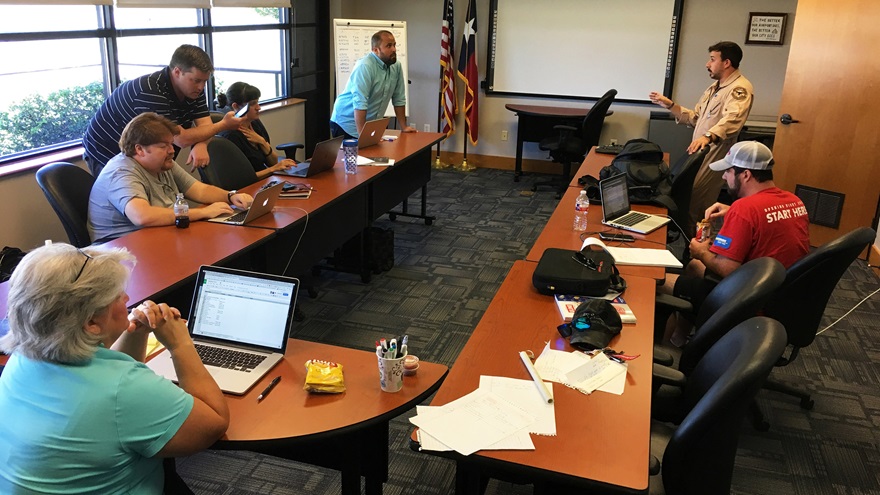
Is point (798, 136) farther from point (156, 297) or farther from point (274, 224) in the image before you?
point (156, 297)

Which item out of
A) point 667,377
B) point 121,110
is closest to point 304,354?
point 667,377

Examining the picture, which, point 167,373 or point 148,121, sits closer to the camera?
point 167,373

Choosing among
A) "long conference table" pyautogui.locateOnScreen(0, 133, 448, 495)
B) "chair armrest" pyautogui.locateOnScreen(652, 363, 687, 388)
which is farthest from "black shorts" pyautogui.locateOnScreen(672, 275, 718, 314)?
"long conference table" pyautogui.locateOnScreen(0, 133, 448, 495)

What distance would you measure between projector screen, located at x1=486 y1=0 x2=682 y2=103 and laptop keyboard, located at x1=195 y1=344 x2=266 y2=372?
591 centimetres

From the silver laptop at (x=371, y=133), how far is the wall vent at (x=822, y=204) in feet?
10.7

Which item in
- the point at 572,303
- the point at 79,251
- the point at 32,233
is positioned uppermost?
the point at 79,251

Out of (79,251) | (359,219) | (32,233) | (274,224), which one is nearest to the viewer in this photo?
(79,251)

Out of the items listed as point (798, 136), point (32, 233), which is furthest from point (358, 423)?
point (798, 136)

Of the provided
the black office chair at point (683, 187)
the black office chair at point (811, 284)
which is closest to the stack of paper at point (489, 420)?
the black office chair at point (811, 284)

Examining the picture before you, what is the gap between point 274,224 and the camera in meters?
3.22

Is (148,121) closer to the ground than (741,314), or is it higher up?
higher up

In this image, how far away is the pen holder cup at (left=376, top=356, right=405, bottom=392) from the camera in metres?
1.85

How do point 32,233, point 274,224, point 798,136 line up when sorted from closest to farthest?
point 274,224 < point 32,233 < point 798,136

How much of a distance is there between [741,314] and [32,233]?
370 centimetres
